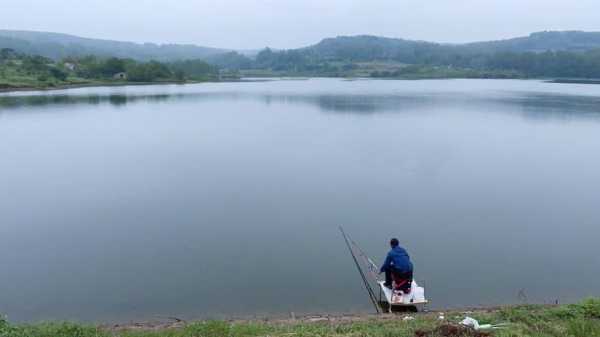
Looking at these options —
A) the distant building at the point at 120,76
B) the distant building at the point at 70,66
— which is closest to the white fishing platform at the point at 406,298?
the distant building at the point at 120,76

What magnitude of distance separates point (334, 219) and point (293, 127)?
661 inches

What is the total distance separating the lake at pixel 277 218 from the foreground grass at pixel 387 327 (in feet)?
4.68

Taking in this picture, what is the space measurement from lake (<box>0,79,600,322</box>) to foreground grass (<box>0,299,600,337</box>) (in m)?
1.43

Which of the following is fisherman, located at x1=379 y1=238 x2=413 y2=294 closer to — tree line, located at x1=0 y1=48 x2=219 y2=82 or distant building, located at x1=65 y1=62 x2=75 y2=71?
tree line, located at x1=0 y1=48 x2=219 y2=82

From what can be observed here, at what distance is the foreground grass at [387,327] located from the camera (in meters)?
5.68

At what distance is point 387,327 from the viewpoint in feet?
19.8

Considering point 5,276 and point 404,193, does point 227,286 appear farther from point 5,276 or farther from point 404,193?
point 404,193

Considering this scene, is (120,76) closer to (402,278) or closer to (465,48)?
(402,278)

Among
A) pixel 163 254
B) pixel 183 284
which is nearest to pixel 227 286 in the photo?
pixel 183 284

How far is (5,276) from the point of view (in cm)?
866

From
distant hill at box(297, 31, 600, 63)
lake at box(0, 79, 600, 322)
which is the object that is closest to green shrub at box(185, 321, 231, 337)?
lake at box(0, 79, 600, 322)

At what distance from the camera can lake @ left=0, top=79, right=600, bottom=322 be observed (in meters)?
8.34

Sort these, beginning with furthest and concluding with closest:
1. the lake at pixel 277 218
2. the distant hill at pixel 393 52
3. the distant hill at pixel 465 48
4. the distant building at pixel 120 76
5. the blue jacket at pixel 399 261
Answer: the distant hill at pixel 465 48
the distant hill at pixel 393 52
the distant building at pixel 120 76
the lake at pixel 277 218
the blue jacket at pixel 399 261

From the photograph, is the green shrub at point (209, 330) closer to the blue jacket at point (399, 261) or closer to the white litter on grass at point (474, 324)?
the blue jacket at point (399, 261)
